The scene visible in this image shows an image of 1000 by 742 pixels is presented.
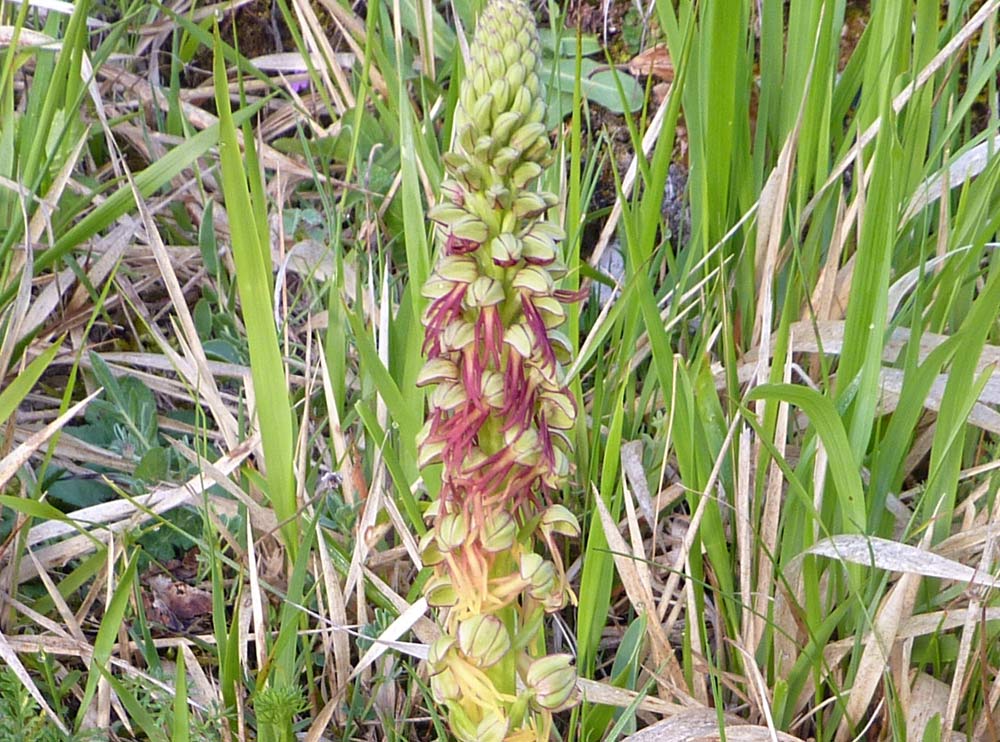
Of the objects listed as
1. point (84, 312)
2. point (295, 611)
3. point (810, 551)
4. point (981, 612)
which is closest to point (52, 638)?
point (295, 611)

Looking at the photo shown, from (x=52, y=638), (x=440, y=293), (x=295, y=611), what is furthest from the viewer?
(x=52, y=638)

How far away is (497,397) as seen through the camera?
3.22ft

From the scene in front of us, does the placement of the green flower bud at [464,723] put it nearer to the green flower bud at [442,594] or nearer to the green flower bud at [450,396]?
the green flower bud at [442,594]

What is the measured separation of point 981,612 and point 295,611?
887mm

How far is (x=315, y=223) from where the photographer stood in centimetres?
228

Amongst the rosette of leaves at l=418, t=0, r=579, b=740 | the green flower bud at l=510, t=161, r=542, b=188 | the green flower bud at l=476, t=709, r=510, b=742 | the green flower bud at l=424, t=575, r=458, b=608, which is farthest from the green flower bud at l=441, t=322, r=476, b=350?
the green flower bud at l=476, t=709, r=510, b=742

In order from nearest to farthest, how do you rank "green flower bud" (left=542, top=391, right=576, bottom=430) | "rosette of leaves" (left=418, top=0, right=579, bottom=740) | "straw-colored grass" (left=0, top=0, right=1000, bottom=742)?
"rosette of leaves" (left=418, top=0, right=579, bottom=740), "green flower bud" (left=542, top=391, right=576, bottom=430), "straw-colored grass" (left=0, top=0, right=1000, bottom=742)

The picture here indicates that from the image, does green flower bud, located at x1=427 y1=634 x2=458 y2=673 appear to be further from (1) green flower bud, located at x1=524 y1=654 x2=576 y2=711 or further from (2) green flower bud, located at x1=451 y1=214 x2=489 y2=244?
(2) green flower bud, located at x1=451 y1=214 x2=489 y2=244

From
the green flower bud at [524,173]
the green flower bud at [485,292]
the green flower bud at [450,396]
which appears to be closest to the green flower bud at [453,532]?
the green flower bud at [450,396]

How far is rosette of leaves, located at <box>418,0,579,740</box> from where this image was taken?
917mm

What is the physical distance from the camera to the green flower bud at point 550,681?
1.08 meters

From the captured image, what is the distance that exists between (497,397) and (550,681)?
299 millimetres

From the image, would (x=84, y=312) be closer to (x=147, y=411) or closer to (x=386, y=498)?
(x=147, y=411)

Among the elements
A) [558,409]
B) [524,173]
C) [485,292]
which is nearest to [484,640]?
[558,409]
